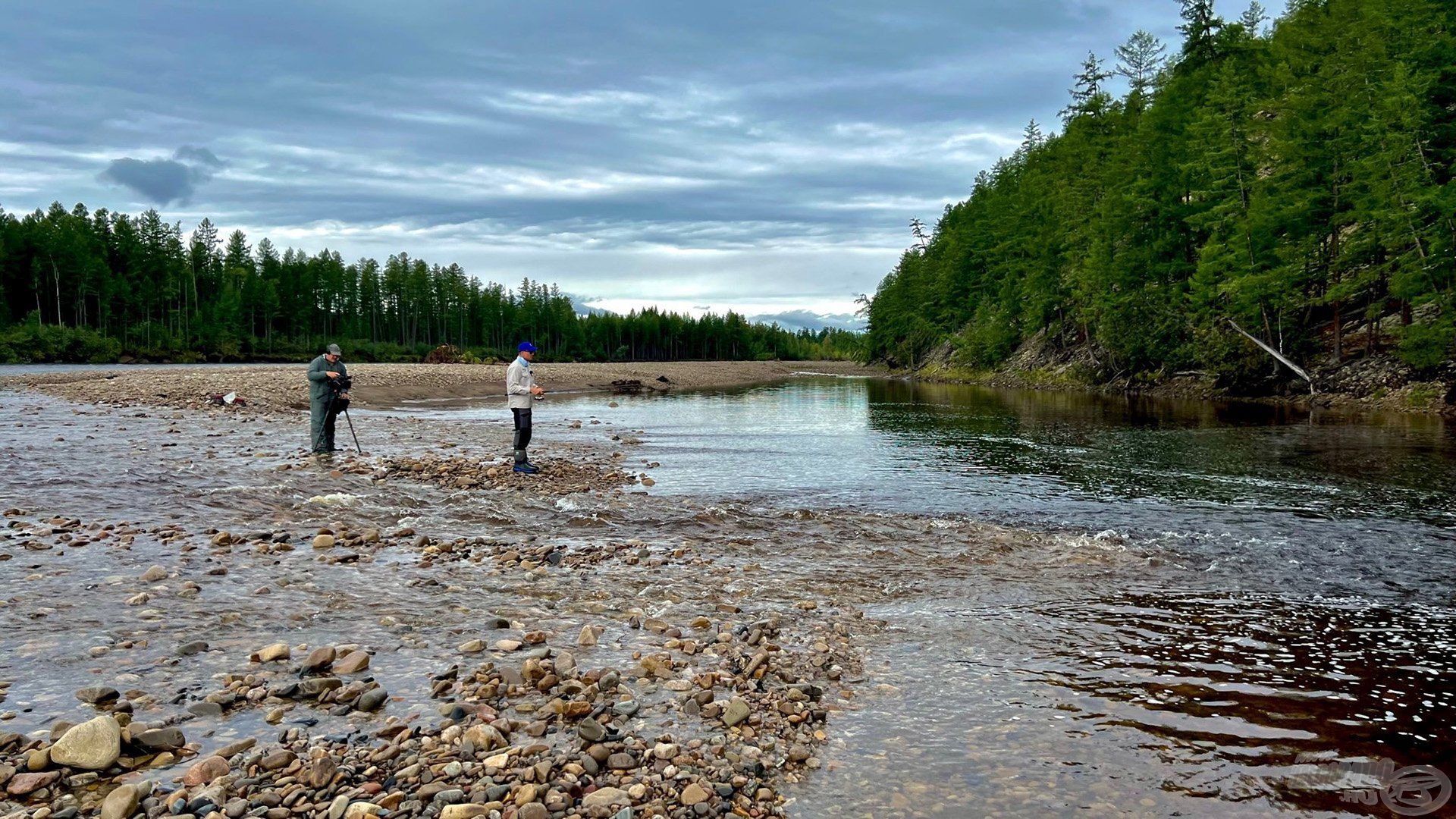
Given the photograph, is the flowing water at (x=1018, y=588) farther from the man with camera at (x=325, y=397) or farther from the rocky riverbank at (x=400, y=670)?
the man with camera at (x=325, y=397)

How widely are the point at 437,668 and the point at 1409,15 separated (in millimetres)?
50400

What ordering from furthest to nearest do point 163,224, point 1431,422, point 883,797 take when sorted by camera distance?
point 163,224 → point 1431,422 → point 883,797

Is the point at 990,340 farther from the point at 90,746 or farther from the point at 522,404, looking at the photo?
the point at 90,746

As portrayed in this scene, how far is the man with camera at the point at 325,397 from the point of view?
19703 mm

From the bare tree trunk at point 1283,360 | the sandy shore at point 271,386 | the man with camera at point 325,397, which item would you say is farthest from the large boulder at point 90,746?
the bare tree trunk at point 1283,360

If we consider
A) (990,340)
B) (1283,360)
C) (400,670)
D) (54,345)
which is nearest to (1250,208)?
(1283,360)

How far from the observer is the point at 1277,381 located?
4338cm

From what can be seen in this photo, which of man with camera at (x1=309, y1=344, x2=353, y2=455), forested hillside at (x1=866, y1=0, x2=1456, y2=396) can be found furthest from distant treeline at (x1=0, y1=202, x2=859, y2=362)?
forested hillside at (x1=866, y1=0, x2=1456, y2=396)

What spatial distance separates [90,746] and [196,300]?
152 meters

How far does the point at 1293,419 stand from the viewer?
Answer: 31.5m

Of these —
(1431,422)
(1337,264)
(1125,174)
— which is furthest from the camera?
(1125,174)

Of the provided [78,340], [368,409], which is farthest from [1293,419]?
[78,340]

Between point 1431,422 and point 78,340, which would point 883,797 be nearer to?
point 1431,422

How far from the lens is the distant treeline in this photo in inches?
4173
